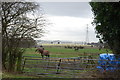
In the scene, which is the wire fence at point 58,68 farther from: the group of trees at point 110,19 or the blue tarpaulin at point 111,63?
the blue tarpaulin at point 111,63

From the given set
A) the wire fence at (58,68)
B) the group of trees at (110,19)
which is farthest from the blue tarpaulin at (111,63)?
the wire fence at (58,68)


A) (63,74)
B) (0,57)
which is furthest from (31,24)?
(63,74)

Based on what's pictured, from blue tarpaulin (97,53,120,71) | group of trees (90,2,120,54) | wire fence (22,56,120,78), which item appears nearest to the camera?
blue tarpaulin (97,53,120,71)

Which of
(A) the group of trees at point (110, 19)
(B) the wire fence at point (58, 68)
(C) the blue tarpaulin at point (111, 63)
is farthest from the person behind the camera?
(B) the wire fence at point (58, 68)

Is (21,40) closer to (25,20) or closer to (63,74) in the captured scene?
(25,20)

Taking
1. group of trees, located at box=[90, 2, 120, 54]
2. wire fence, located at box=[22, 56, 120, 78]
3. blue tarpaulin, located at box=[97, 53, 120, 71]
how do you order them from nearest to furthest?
blue tarpaulin, located at box=[97, 53, 120, 71] → group of trees, located at box=[90, 2, 120, 54] → wire fence, located at box=[22, 56, 120, 78]

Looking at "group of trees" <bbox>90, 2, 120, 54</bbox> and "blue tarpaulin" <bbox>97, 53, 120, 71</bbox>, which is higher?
"group of trees" <bbox>90, 2, 120, 54</bbox>

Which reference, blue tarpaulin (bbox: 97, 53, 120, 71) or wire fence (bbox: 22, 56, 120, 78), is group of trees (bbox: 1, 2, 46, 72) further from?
blue tarpaulin (bbox: 97, 53, 120, 71)

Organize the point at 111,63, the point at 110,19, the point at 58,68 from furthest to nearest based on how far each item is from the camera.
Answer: the point at 58,68, the point at 110,19, the point at 111,63

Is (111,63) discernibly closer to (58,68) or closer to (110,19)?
(110,19)

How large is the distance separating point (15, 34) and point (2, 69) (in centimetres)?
234

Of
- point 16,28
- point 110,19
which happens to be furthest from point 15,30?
point 110,19

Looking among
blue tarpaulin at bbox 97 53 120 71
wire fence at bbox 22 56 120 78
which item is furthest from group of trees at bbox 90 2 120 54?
wire fence at bbox 22 56 120 78

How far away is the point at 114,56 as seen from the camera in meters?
9.06
